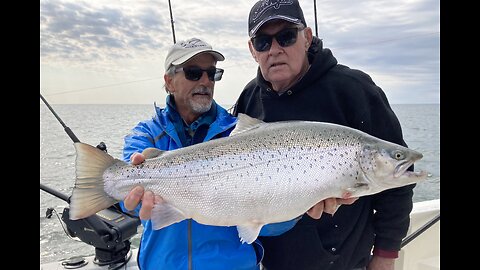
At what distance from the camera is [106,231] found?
3.68 m

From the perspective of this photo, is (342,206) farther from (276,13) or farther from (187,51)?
(187,51)

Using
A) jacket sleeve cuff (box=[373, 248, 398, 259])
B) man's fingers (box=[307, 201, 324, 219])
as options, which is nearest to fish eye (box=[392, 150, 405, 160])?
man's fingers (box=[307, 201, 324, 219])

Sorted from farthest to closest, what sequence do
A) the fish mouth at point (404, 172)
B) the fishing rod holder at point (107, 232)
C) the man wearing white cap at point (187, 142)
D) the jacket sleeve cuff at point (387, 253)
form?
1. the fishing rod holder at point (107, 232)
2. the jacket sleeve cuff at point (387, 253)
3. the man wearing white cap at point (187, 142)
4. the fish mouth at point (404, 172)

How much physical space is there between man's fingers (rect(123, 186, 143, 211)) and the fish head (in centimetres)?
148

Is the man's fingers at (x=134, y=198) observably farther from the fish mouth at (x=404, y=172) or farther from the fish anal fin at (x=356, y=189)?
the fish mouth at (x=404, y=172)

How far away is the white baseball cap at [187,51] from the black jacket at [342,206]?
55 centimetres

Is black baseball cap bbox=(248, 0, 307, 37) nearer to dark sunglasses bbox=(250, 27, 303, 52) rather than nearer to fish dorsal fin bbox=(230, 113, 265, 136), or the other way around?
dark sunglasses bbox=(250, 27, 303, 52)

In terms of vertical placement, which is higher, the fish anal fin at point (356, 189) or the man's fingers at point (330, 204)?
the fish anal fin at point (356, 189)

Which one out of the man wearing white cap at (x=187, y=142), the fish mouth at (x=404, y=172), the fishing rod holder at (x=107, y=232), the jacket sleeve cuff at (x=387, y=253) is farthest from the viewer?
the fishing rod holder at (x=107, y=232)

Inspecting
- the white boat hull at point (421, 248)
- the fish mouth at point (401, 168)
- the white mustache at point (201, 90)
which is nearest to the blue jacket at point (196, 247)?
the white mustache at point (201, 90)

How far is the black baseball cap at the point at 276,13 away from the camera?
2846 millimetres
